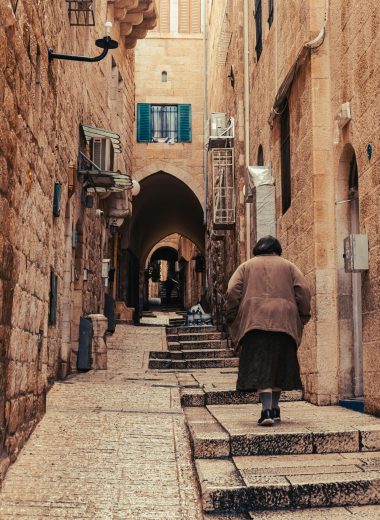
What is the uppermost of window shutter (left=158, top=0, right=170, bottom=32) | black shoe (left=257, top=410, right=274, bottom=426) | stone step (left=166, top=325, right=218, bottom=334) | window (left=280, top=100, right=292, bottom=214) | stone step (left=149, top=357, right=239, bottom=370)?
window shutter (left=158, top=0, right=170, bottom=32)

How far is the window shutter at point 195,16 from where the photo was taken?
874 inches

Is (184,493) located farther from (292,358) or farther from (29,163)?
(29,163)

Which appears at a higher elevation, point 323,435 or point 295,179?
point 295,179

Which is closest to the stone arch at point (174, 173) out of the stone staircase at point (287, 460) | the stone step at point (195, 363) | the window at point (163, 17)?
the window at point (163, 17)

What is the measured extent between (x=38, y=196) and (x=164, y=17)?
18840 millimetres

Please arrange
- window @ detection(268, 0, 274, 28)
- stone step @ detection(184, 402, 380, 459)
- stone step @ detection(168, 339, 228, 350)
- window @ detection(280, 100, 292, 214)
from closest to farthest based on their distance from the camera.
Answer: stone step @ detection(184, 402, 380, 459)
window @ detection(280, 100, 292, 214)
window @ detection(268, 0, 274, 28)
stone step @ detection(168, 339, 228, 350)

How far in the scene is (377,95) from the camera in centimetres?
536

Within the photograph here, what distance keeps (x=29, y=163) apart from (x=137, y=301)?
19.5m

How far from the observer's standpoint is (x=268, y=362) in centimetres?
509

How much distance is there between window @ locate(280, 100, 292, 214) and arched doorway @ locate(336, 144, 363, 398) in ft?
5.21

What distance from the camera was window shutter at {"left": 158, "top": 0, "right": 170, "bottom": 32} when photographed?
72.3ft

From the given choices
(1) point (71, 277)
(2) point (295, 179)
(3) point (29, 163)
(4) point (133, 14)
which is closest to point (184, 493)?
(3) point (29, 163)

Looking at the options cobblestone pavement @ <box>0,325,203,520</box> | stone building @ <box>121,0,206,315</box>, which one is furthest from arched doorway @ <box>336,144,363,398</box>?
stone building @ <box>121,0,206,315</box>

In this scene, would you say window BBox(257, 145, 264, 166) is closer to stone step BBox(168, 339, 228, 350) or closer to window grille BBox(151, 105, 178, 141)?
stone step BBox(168, 339, 228, 350)
